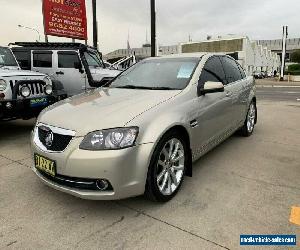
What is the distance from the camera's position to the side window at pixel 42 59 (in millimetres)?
8844

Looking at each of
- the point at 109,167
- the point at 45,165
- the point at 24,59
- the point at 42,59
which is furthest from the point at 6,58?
the point at 109,167

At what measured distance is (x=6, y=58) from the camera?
23.1 ft

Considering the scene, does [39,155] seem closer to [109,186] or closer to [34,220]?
[34,220]

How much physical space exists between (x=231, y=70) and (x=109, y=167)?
3.28 meters

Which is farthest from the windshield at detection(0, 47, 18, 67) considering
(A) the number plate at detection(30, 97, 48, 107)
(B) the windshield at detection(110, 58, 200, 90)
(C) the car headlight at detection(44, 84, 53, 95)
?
(B) the windshield at detection(110, 58, 200, 90)

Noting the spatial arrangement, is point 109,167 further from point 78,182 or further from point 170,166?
point 170,166

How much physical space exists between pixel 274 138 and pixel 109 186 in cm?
409

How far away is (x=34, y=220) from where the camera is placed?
300cm

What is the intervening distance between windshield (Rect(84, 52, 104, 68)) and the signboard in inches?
333

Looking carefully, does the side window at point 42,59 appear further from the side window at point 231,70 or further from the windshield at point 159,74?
the side window at point 231,70

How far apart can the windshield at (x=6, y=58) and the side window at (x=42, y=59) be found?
1.60m

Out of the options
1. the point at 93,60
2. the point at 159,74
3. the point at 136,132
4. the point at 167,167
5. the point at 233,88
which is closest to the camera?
A: the point at 136,132

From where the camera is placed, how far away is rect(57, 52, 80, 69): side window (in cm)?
861

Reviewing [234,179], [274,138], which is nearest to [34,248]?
[234,179]
